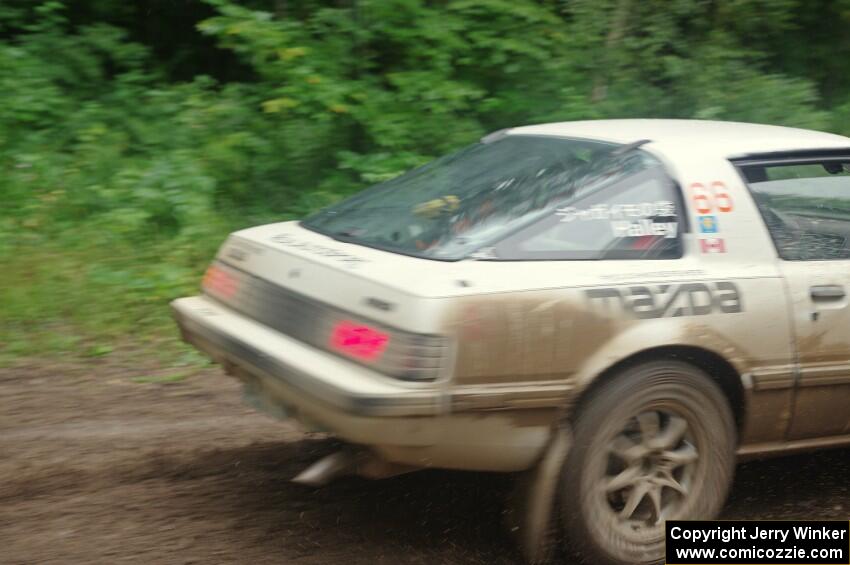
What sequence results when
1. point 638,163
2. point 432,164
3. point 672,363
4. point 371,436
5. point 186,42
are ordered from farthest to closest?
point 186,42 < point 432,164 < point 638,163 < point 672,363 < point 371,436

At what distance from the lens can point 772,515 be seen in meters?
4.34

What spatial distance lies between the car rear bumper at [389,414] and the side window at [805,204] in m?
1.34

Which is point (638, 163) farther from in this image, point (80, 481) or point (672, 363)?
point (80, 481)

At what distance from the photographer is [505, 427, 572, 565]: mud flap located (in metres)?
3.58

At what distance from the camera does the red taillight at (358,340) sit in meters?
3.46

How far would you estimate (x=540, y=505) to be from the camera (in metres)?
3.60

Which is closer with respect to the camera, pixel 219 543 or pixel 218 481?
pixel 219 543

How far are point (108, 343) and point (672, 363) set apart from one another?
397 cm

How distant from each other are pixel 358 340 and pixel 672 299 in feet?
3.68

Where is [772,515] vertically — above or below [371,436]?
below

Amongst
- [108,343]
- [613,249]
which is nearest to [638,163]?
[613,249]

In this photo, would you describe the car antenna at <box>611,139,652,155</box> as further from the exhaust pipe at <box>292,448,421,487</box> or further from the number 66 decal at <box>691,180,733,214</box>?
the exhaust pipe at <box>292,448,421,487</box>

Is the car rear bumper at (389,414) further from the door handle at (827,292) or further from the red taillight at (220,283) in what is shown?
the door handle at (827,292)

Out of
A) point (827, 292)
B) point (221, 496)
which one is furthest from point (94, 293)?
point (827, 292)
